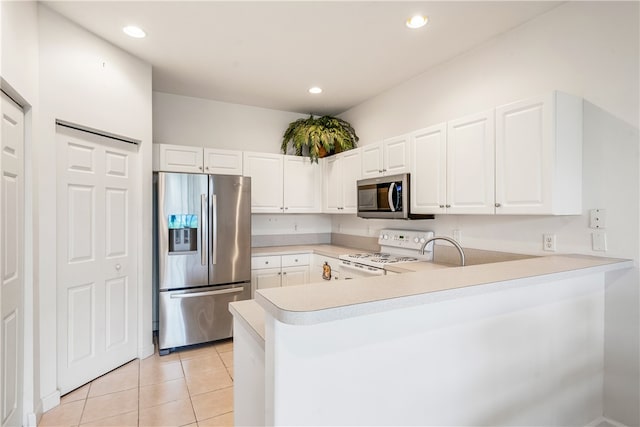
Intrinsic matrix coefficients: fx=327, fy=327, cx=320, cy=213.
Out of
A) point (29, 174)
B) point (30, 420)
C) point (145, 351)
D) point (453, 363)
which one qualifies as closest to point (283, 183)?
point (145, 351)

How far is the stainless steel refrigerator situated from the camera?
3125mm

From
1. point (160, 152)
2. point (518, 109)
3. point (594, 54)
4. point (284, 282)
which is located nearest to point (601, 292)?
point (518, 109)

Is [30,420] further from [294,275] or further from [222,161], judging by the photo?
[222,161]

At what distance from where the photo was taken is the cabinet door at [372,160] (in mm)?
3422

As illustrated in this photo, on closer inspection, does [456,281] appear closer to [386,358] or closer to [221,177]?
[386,358]

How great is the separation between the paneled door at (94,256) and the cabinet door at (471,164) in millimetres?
2780

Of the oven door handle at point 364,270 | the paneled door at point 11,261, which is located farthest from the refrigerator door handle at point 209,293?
the paneled door at point 11,261

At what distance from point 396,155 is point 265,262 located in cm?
191

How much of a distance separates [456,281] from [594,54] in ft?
6.09

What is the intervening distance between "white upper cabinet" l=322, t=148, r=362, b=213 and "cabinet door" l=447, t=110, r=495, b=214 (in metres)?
1.26

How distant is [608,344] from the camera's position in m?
2.01

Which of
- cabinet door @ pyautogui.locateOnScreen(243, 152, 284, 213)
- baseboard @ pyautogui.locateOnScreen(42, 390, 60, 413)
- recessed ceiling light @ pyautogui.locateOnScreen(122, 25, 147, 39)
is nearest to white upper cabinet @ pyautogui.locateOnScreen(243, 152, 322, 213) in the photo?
cabinet door @ pyautogui.locateOnScreen(243, 152, 284, 213)

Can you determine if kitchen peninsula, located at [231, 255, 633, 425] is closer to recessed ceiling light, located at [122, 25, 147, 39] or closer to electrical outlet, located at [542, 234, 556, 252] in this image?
electrical outlet, located at [542, 234, 556, 252]

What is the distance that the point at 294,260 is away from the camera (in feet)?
13.2
